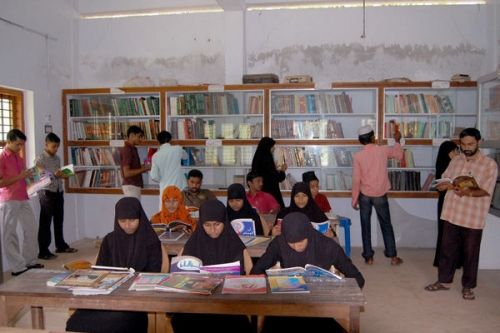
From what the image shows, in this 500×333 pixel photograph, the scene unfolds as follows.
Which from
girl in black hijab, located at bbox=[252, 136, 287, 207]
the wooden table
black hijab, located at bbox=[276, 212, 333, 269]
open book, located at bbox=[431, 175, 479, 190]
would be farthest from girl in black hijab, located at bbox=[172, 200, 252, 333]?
girl in black hijab, located at bbox=[252, 136, 287, 207]

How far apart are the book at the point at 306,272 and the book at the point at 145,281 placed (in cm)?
60

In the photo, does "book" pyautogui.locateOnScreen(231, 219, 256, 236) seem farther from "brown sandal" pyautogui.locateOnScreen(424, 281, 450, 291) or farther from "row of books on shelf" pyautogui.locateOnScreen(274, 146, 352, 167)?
"row of books on shelf" pyautogui.locateOnScreen(274, 146, 352, 167)

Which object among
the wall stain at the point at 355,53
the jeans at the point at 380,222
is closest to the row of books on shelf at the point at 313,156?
the jeans at the point at 380,222

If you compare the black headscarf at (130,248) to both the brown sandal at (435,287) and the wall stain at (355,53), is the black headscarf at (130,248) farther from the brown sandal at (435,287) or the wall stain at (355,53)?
the wall stain at (355,53)

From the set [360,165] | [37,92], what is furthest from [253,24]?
[37,92]

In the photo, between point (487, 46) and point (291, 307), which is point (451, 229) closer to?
point (291, 307)

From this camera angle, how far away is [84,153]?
694 centimetres

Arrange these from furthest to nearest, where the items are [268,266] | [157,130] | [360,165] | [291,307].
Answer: [157,130] < [360,165] < [268,266] < [291,307]

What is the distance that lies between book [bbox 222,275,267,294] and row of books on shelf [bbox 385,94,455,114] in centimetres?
444

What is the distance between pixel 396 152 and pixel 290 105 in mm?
1597

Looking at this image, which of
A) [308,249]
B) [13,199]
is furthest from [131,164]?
[308,249]

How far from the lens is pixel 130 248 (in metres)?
2.97

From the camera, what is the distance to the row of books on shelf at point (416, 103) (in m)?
6.28

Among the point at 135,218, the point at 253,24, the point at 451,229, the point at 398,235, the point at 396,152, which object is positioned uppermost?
the point at 253,24
